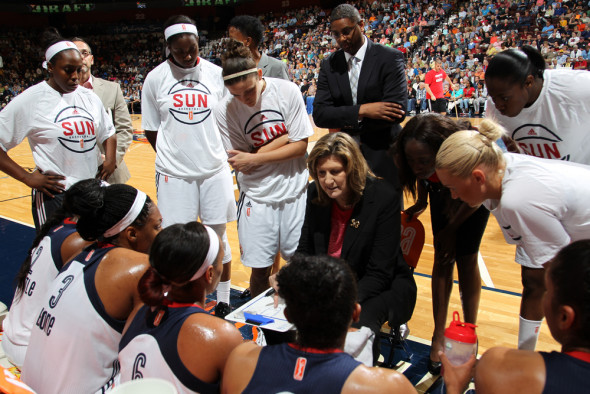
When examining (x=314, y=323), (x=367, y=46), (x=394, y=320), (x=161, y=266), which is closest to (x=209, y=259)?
(x=161, y=266)

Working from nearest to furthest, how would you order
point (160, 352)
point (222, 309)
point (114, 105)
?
point (160, 352) → point (222, 309) → point (114, 105)

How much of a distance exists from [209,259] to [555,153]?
6.36ft

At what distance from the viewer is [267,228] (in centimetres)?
314

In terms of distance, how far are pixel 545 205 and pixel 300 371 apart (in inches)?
45.0

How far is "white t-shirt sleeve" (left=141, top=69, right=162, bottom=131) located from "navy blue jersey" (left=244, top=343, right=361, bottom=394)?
2506 millimetres

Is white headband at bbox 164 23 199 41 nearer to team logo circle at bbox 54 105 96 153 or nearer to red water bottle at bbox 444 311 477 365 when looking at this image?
team logo circle at bbox 54 105 96 153

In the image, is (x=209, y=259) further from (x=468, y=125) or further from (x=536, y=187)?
(x=468, y=125)

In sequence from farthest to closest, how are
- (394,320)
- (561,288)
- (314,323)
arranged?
(394,320) < (314,323) < (561,288)

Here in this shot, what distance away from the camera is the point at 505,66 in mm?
2275

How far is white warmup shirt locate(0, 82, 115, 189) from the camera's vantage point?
3205 mm

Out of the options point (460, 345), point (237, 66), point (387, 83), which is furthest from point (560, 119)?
point (237, 66)

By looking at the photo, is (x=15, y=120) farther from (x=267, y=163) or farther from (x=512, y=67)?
(x=512, y=67)

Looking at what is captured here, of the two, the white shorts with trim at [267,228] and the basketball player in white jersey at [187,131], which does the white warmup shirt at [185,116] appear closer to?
the basketball player in white jersey at [187,131]

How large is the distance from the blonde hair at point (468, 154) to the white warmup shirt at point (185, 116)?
191 centimetres
